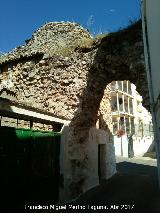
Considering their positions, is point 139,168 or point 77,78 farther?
point 139,168

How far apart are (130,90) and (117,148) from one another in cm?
1267

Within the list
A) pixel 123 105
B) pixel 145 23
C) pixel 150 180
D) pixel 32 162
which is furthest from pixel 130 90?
pixel 32 162

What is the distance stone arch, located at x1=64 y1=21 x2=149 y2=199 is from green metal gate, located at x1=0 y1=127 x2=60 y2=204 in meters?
1.29

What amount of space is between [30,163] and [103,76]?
505 cm

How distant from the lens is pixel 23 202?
764cm

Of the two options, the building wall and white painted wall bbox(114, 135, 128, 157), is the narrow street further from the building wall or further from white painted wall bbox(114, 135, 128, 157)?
the building wall

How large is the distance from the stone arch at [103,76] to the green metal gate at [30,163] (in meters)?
→ 1.29

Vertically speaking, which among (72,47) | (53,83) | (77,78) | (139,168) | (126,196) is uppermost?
(72,47)

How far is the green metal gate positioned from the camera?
274 inches

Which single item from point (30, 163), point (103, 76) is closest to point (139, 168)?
point (103, 76)

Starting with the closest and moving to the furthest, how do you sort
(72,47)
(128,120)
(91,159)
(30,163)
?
(30,163) → (91,159) → (72,47) → (128,120)

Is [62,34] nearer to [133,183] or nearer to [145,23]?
[145,23]

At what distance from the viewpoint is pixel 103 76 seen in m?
11.9

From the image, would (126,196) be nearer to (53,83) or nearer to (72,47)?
(53,83)
